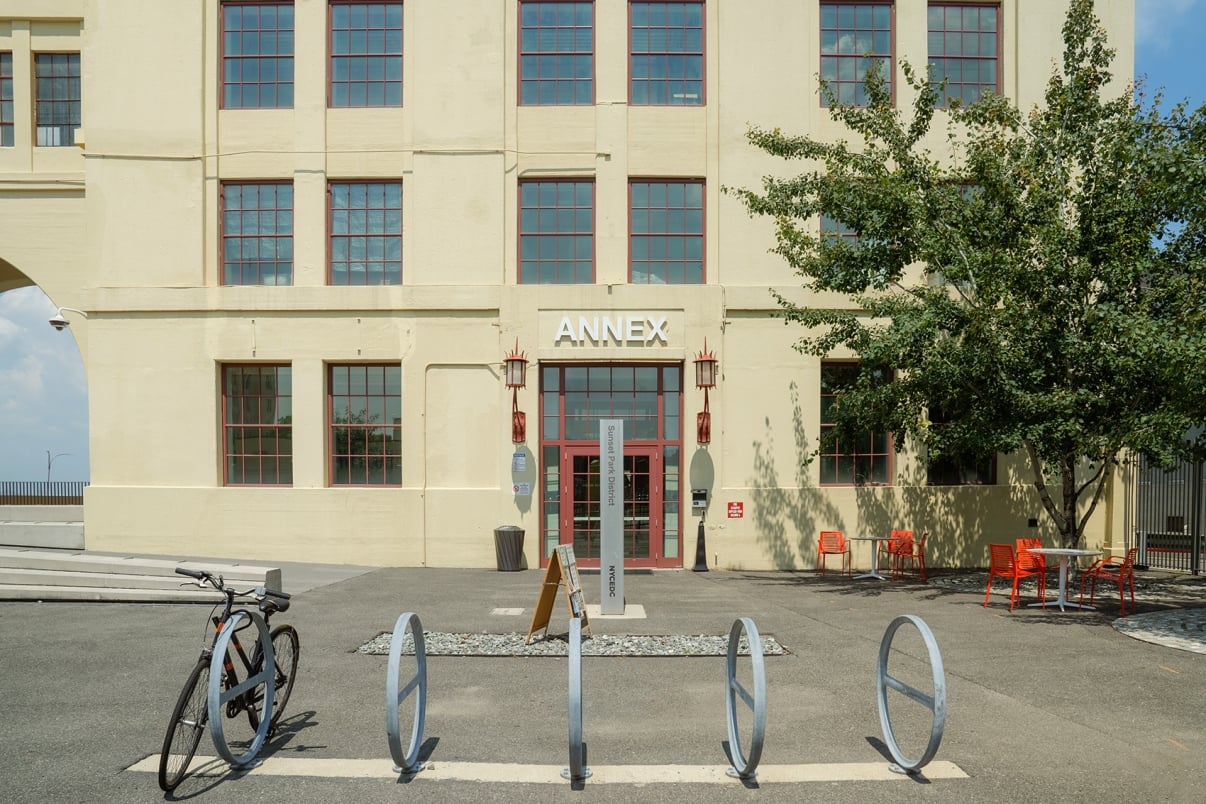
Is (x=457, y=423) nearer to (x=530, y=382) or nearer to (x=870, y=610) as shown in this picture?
(x=530, y=382)

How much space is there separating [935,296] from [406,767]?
11.0 meters

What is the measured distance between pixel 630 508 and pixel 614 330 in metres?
3.62

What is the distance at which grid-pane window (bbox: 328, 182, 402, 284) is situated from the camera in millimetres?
17984

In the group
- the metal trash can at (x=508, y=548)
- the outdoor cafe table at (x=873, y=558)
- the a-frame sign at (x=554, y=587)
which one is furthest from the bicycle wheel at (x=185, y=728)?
the outdoor cafe table at (x=873, y=558)

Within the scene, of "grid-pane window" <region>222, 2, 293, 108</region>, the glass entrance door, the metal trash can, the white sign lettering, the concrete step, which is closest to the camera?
the concrete step

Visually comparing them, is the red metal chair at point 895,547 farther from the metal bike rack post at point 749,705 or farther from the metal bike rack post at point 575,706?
the metal bike rack post at point 575,706

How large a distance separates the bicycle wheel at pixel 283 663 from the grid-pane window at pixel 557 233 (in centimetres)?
1168

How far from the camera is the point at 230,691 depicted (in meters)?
5.80

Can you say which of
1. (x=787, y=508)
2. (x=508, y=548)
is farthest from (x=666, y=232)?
(x=508, y=548)

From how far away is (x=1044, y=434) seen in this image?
12562mm

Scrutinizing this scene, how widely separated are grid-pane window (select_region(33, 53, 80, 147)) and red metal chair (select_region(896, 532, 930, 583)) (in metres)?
20.1

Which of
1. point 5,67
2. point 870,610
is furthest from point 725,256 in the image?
point 5,67

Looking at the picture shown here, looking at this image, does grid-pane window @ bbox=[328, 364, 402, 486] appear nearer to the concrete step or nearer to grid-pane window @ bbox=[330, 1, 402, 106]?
the concrete step

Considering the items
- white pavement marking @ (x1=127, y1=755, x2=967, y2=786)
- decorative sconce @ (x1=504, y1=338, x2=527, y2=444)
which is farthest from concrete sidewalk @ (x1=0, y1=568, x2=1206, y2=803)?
decorative sconce @ (x1=504, y1=338, x2=527, y2=444)
